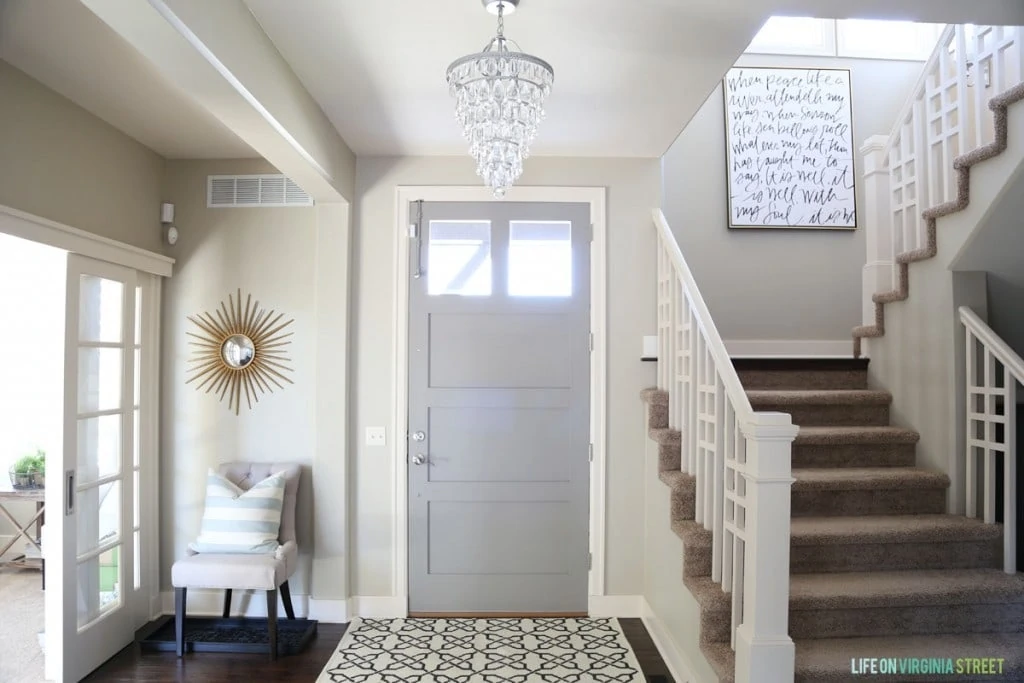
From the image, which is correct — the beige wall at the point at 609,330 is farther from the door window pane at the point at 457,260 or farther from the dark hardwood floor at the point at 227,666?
the dark hardwood floor at the point at 227,666

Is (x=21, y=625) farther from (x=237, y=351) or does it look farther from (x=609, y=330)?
(x=609, y=330)

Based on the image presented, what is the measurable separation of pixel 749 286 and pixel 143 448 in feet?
12.8

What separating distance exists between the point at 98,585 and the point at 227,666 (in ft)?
2.52

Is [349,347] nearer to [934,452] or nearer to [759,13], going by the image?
[759,13]

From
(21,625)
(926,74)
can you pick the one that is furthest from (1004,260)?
(21,625)


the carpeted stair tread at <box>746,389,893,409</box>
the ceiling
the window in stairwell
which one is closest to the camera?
the ceiling

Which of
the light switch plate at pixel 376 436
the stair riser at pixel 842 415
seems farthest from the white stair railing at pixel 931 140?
the light switch plate at pixel 376 436

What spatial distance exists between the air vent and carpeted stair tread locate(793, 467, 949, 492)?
9.90 feet

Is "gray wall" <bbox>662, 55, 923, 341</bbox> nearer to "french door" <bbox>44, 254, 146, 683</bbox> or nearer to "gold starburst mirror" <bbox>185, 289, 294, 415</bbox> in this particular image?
"gold starburst mirror" <bbox>185, 289, 294, 415</bbox>

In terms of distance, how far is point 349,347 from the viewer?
3846mm

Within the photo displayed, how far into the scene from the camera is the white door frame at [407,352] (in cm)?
384

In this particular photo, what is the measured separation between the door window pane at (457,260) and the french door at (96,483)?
161 centimetres

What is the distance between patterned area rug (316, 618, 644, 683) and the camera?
309cm

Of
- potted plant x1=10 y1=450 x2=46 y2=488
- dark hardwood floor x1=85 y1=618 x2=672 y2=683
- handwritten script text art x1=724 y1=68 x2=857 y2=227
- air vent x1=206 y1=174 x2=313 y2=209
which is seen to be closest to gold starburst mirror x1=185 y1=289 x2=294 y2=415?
air vent x1=206 y1=174 x2=313 y2=209
